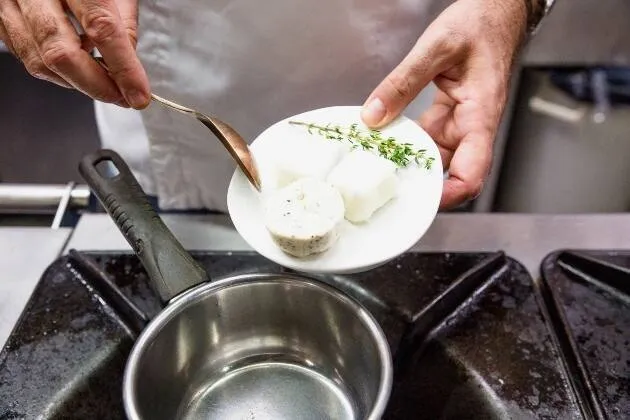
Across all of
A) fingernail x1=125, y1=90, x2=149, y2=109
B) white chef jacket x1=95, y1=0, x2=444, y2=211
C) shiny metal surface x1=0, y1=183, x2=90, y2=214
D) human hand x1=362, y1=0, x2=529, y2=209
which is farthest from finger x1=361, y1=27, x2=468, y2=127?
shiny metal surface x1=0, y1=183, x2=90, y2=214

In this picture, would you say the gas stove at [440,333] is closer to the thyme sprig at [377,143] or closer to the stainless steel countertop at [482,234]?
the stainless steel countertop at [482,234]

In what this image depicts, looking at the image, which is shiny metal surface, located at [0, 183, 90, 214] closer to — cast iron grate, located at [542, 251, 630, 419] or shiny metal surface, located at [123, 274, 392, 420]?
shiny metal surface, located at [123, 274, 392, 420]

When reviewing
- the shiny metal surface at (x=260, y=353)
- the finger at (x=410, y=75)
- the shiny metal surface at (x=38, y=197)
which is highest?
the finger at (x=410, y=75)

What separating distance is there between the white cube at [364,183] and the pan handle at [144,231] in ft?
0.51

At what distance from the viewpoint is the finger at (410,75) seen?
719 millimetres

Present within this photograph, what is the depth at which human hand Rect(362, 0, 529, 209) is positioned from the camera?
0.72 m

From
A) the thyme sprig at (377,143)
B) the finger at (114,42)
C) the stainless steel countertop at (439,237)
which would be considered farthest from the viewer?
the stainless steel countertop at (439,237)

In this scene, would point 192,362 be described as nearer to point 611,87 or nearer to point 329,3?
point 329,3

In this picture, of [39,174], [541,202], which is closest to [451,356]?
[541,202]

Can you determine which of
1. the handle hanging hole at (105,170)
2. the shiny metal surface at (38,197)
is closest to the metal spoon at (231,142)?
the handle hanging hole at (105,170)

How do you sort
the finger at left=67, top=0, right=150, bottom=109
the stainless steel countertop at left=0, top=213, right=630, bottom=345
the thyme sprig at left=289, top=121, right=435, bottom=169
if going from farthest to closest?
the stainless steel countertop at left=0, top=213, right=630, bottom=345
the thyme sprig at left=289, top=121, right=435, bottom=169
the finger at left=67, top=0, right=150, bottom=109

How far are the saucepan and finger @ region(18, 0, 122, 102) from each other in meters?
0.14

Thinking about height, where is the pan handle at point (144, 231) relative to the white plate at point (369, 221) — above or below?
below

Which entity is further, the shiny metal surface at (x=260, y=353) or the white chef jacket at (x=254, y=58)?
the white chef jacket at (x=254, y=58)
